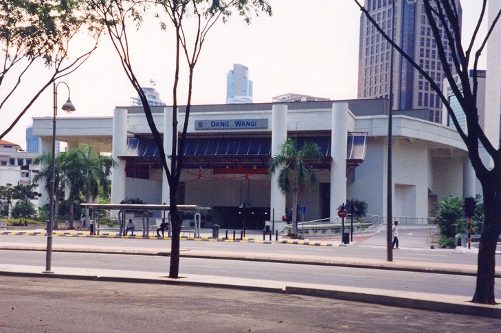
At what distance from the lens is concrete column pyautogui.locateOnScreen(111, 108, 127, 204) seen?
67500 millimetres

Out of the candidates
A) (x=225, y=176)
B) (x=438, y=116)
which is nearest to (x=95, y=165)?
(x=225, y=176)

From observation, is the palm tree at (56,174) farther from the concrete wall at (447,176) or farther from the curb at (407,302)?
the curb at (407,302)

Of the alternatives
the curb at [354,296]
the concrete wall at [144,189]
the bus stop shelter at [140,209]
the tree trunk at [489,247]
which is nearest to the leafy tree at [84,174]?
the bus stop shelter at [140,209]

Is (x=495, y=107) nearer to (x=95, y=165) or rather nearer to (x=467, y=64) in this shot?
(x=95, y=165)

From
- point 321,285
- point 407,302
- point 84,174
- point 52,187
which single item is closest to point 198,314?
point 407,302

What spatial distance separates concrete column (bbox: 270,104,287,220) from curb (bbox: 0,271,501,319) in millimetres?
42209

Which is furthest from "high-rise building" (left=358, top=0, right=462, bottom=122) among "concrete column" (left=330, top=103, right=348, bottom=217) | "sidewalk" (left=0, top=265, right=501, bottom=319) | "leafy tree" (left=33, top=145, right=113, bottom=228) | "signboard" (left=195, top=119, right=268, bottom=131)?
"sidewalk" (left=0, top=265, right=501, bottom=319)

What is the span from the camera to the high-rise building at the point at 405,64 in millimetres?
165875

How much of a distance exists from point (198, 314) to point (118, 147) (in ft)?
185

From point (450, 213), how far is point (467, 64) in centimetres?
3233

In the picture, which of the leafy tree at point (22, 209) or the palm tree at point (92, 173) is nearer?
the palm tree at point (92, 173)

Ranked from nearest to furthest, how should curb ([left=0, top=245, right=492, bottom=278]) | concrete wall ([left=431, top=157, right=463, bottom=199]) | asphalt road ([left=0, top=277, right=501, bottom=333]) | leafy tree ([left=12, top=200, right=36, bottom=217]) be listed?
asphalt road ([left=0, top=277, right=501, bottom=333]), curb ([left=0, top=245, right=492, bottom=278]), leafy tree ([left=12, top=200, right=36, bottom=217]), concrete wall ([left=431, top=157, right=463, bottom=199])

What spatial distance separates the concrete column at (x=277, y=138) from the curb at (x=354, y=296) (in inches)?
1662

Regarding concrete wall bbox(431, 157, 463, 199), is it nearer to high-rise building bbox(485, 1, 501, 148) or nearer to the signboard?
high-rise building bbox(485, 1, 501, 148)
